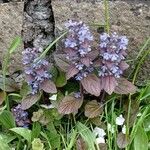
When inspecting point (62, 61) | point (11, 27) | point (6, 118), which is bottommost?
point (6, 118)

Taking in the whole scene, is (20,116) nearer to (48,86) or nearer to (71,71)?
(48,86)

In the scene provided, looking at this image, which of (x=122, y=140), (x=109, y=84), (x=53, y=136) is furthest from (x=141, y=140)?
(x=53, y=136)

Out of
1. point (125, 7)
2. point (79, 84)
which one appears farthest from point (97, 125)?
point (125, 7)

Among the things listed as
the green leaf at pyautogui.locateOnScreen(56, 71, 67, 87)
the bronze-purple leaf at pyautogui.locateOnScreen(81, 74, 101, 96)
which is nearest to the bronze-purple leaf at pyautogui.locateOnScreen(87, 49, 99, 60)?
the bronze-purple leaf at pyautogui.locateOnScreen(81, 74, 101, 96)

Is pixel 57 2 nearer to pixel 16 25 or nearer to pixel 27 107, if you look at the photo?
pixel 16 25

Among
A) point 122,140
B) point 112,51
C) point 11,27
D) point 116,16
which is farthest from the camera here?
point 11,27

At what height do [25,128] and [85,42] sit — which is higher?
[85,42]
